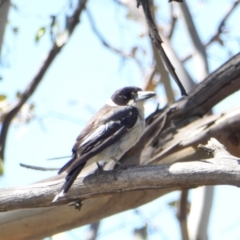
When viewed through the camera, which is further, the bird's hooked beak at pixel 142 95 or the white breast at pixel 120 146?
the bird's hooked beak at pixel 142 95

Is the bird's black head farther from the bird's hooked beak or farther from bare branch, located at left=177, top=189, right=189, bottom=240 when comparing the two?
bare branch, located at left=177, top=189, right=189, bottom=240

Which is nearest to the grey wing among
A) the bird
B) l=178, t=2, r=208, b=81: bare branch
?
the bird

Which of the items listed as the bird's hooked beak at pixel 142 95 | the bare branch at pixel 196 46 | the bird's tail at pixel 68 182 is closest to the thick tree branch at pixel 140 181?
the bird's tail at pixel 68 182

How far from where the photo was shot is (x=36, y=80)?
16.1 ft

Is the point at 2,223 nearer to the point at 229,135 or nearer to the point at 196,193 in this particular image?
the point at 229,135

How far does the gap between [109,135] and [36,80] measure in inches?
73.8

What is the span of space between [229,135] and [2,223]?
4.12 ft

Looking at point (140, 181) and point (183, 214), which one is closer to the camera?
point (140, 181)

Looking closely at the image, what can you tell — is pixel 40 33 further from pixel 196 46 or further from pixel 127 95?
pixel 196 46

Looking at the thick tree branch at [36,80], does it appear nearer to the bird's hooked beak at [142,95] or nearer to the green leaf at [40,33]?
the green leaf at [40,33]

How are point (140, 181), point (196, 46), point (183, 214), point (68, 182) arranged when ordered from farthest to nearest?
1. point (196, 46)
2. point (183, 214)
3. point (68, 182)
4. point (140, 181)

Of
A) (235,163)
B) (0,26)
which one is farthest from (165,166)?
(0,26)

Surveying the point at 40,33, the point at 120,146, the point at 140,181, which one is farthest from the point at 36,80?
the point at 140,181

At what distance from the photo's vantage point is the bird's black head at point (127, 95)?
3.58 meters
